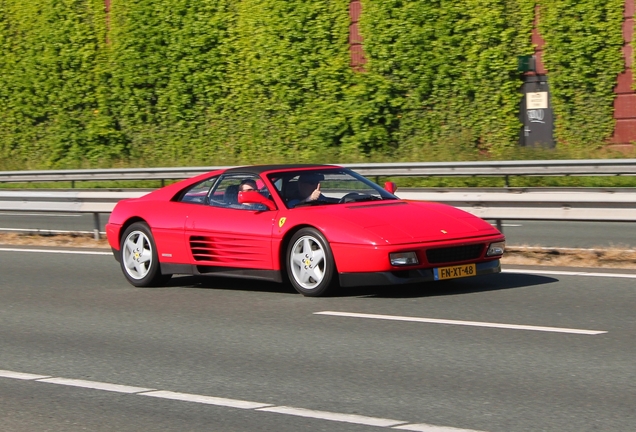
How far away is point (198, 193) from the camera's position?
11258 mm

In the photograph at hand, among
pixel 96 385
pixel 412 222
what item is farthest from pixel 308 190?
pixel 96 385

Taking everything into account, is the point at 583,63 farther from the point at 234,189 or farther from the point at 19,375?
the point at 19,375

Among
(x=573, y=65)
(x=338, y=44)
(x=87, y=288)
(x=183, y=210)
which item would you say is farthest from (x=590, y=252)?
(x=338, y=44)

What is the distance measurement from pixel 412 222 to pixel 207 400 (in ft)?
13.2

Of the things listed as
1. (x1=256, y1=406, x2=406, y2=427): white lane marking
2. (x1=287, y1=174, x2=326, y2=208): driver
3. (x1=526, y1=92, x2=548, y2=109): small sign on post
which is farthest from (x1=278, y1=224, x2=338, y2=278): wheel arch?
(x1=526, y1=92, x2=548, y2=109): small sign on post

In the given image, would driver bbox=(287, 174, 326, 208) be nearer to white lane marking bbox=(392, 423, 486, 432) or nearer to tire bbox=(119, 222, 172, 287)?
tire bbox=(119, 222, 172, 287)

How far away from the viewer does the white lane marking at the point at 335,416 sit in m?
5.52

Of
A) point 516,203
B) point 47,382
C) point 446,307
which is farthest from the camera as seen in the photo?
point 516,203

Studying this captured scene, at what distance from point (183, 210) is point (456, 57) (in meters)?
18.1

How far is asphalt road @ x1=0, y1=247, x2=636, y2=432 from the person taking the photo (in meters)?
5.75

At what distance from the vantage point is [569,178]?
24703 millimetres

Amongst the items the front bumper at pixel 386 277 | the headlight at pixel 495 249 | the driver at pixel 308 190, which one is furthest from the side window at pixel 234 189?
the headlight at pixel 495 249

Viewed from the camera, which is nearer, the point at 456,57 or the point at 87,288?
the point at 87,288

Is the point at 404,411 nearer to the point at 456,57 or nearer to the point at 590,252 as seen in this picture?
the point at 590,252
